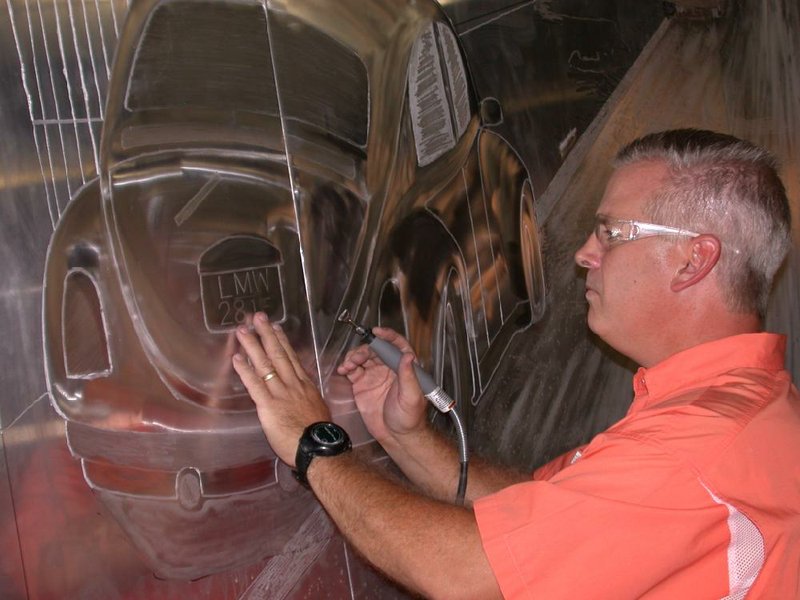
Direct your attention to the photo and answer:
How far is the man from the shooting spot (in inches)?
44.8

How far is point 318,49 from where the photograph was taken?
4.96 feet

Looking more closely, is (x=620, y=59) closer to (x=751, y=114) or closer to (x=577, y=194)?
(x=577, y=194)

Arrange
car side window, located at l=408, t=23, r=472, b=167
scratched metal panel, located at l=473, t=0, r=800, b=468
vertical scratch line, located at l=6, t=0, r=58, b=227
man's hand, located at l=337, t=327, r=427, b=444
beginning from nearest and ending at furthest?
1. vertical scratch line, located at l=6, t=0, r=58, b=227
2. man's hand, located at l=337, t=327, r=427, b=444
3. car side window, located at l=408, t=23, r=472, b=167
4. scratched metal panel, located at l=473, t=0, r=800, b=468

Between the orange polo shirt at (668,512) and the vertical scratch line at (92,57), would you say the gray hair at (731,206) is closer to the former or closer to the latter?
the orange polo shirt at (668,512)

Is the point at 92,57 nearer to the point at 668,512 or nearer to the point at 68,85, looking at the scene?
the point at 68,85

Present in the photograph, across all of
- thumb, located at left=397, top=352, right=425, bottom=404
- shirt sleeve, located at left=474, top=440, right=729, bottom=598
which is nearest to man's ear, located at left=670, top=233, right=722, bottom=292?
shirt sleeve, located at left=474, top=440, right=729, bottom=598

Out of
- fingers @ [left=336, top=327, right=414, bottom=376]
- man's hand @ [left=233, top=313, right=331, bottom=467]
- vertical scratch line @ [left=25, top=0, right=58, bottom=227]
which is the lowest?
fingers @ [left=336, top=327, right=414, bottom=376]

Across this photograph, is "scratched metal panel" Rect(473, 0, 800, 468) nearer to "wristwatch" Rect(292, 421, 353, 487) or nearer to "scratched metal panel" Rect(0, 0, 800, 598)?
"scratched metal panel" Rect(0, 0, 800, 598)

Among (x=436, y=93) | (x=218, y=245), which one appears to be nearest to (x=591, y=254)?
(x=436, y=93)

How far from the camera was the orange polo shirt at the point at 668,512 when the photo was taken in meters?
1.13

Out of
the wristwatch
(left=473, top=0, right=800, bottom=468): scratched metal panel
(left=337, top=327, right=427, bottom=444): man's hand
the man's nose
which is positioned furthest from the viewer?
(left=473, top=0, right=800, bottom=468): scratched metal panel

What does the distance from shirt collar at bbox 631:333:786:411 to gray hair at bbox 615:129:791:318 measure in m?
0.07

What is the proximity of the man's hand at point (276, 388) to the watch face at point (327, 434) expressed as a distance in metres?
0.03

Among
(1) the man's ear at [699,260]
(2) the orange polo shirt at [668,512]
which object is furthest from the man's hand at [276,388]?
(1) the man's ear at [699,260]
